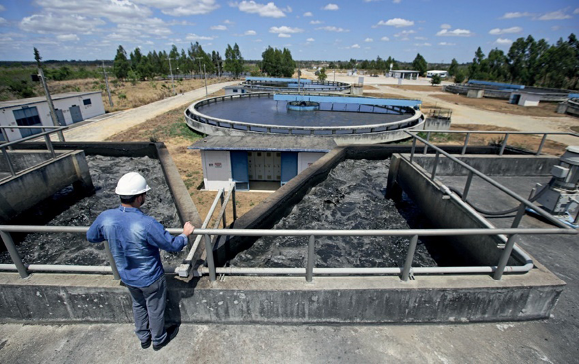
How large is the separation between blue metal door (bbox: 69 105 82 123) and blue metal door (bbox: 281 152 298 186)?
86.2ft

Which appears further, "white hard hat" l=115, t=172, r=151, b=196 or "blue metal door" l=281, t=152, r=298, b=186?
"blue metal door" l=281, t=152, r=298, b=186

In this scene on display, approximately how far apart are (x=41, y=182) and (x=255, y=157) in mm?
9282

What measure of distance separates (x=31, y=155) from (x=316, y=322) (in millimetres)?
10016

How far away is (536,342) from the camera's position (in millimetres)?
3012

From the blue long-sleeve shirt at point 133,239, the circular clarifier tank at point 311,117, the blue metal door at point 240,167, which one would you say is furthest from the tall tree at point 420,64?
the blue long-sleeve shirt at point 133,239

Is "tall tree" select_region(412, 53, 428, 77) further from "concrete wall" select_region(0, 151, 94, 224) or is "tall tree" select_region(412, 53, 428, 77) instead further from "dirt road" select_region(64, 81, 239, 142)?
"concrete wall" select_region(0, 151, 94, 224)

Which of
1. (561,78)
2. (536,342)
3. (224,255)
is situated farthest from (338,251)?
(561,78)

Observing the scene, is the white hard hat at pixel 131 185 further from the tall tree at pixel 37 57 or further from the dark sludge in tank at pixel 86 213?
the tall tree at pixel 37 57

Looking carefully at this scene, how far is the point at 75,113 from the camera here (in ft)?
94.9

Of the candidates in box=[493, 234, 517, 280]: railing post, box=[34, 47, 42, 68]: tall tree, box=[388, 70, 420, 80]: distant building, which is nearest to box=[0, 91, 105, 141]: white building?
box=[34, 47, 42, 68]: tall tree

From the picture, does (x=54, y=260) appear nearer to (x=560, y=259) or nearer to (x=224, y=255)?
(x=224, y=255)

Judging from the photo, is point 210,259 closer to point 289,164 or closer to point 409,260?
point 409,260

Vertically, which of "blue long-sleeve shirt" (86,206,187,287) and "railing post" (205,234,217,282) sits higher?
"blue long-sleeve shirt" (86,206,187,287)

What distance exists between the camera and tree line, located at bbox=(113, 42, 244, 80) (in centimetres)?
7777
